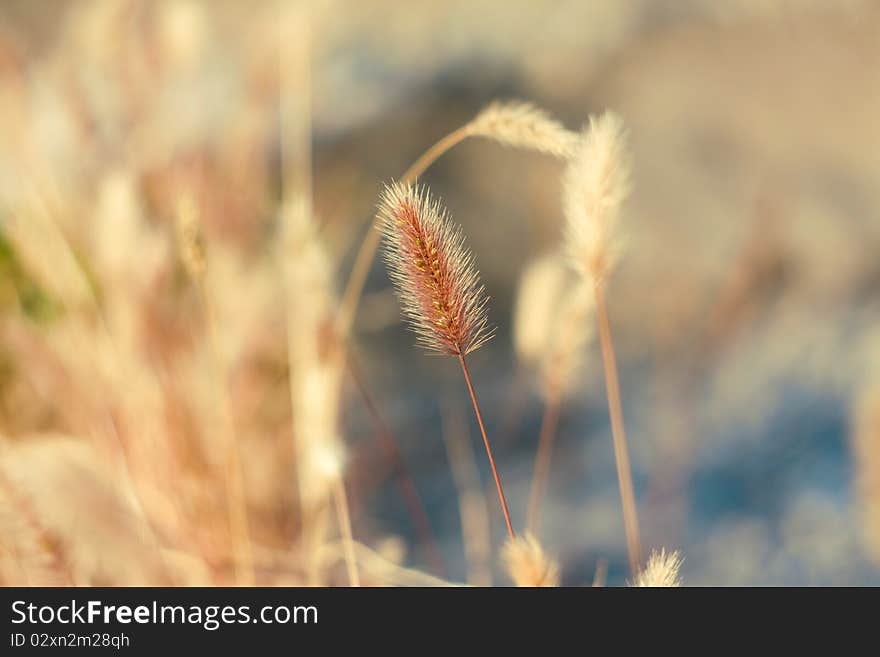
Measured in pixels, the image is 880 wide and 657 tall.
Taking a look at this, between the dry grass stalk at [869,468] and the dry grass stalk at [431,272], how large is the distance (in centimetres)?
63

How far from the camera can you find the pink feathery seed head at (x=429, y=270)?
14.0 inches

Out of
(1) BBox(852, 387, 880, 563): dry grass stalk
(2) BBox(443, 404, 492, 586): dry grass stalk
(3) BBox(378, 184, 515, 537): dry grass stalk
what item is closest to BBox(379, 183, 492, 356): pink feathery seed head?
(3) BBox(378, 184, 515, 537): dry grass stalk

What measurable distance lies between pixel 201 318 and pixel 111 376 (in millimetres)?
167

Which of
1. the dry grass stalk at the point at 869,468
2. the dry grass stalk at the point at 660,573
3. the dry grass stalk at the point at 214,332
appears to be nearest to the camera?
the dry grass stalk at the point at 660,573

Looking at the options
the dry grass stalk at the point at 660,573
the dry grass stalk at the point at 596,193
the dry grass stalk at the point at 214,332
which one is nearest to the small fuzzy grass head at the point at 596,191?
the dry grass stalk at the point at 596,193

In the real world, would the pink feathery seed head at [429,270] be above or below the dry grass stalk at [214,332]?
below

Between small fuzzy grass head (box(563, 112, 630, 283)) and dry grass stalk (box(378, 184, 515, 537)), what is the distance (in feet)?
0.28

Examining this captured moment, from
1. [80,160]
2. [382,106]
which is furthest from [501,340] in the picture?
[80,160]

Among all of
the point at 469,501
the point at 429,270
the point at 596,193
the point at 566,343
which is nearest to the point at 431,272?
the point at 429,270

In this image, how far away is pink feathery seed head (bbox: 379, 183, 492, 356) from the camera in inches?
14.0

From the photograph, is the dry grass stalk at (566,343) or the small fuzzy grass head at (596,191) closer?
the small fuzzy grass head at (596,191)

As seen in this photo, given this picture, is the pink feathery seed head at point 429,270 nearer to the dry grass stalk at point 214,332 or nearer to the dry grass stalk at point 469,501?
the dry grass stalk at point 214,332

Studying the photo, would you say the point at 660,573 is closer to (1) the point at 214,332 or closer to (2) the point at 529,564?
(2) the point at 529,564
